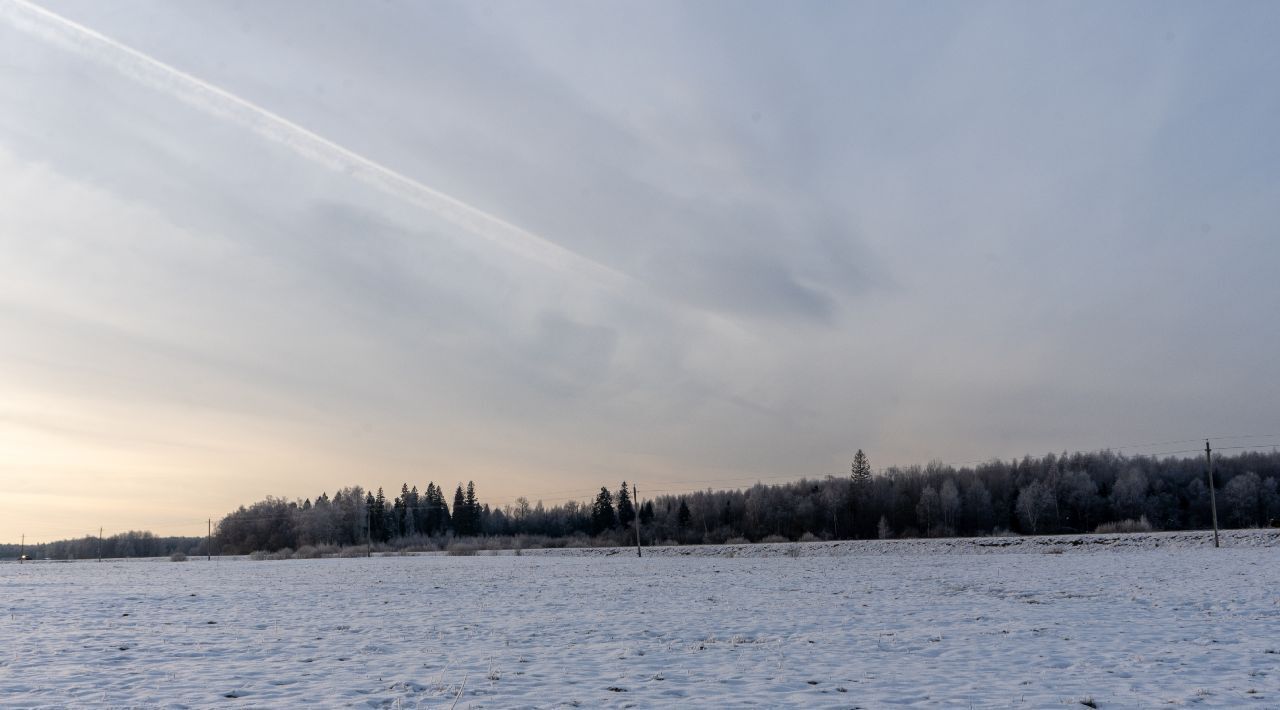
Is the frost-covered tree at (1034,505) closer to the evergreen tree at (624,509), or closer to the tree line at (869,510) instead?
the tree line at (869,510)

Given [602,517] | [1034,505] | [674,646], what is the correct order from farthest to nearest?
[602,517] < [1034,505] < [674,646]

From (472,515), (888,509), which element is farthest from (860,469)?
(472,515)

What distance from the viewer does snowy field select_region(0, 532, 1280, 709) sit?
37.0ft

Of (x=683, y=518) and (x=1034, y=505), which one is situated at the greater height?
(x=1034, y=505)

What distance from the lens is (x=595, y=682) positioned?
12227mm

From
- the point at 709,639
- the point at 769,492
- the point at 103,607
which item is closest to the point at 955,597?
the point at 709,639

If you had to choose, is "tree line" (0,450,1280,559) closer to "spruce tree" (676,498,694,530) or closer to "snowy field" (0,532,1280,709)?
"spruce tree" (676,498,694,530)

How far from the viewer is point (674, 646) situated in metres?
15.6

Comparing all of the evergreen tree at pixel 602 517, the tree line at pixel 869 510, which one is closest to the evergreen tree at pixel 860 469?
the tree line at pixel 869 510

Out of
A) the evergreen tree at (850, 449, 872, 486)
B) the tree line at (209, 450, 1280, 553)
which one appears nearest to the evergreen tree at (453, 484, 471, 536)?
the tree line at (209, 450, 1280, 553)

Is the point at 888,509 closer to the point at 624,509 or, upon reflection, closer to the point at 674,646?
the point at 624,509

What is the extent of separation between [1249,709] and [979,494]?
14417cm

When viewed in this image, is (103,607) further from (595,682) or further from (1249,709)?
(1249,709)

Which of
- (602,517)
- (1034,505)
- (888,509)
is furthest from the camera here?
(602,517)
